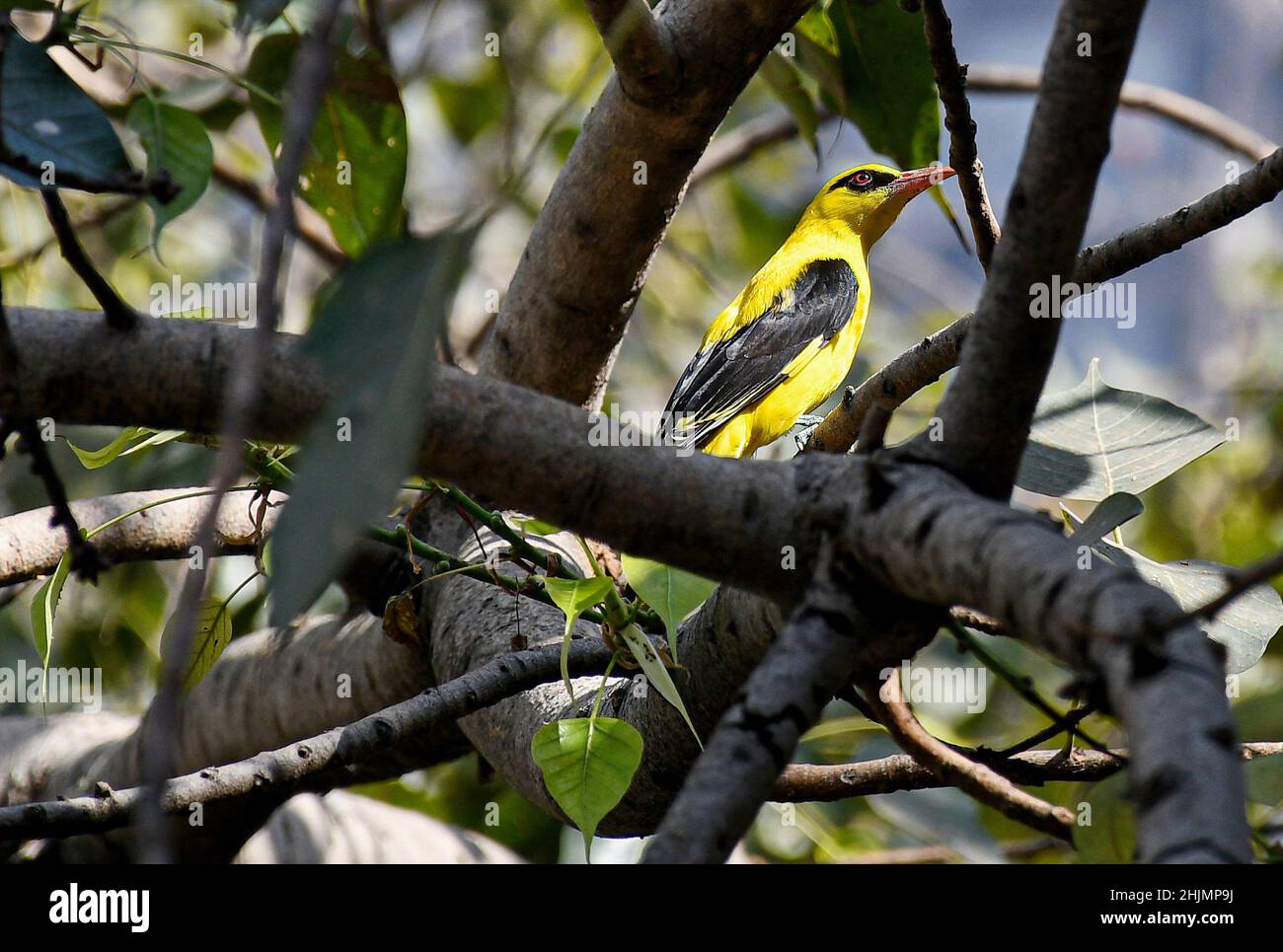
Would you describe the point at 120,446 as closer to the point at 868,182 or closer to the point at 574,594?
the point at 574,594

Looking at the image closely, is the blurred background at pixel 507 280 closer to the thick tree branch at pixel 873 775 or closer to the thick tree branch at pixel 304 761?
the thick tree branch at pixel 873 775

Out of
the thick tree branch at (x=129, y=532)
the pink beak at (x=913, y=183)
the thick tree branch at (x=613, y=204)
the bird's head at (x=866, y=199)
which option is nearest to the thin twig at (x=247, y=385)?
the thick tree branch at (x=613, y=204)

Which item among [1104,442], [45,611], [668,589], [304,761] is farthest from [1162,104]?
[45,611]

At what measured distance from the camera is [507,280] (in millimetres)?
5113

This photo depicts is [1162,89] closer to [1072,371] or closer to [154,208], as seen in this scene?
[1072,371]

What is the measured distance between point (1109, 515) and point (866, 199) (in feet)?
11.5

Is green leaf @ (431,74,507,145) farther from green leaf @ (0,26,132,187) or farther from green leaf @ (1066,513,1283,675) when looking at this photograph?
green leaf @ (1066,513,1283,675)

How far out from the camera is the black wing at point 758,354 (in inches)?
152

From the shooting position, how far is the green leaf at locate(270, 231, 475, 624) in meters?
0.62

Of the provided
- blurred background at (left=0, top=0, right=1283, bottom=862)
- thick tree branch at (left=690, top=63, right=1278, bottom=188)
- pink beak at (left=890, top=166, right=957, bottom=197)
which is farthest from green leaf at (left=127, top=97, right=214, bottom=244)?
pink beak at (left=890, top=166, right=957, bottom=197)

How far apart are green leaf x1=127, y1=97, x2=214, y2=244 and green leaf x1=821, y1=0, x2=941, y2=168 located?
1.12 meters
